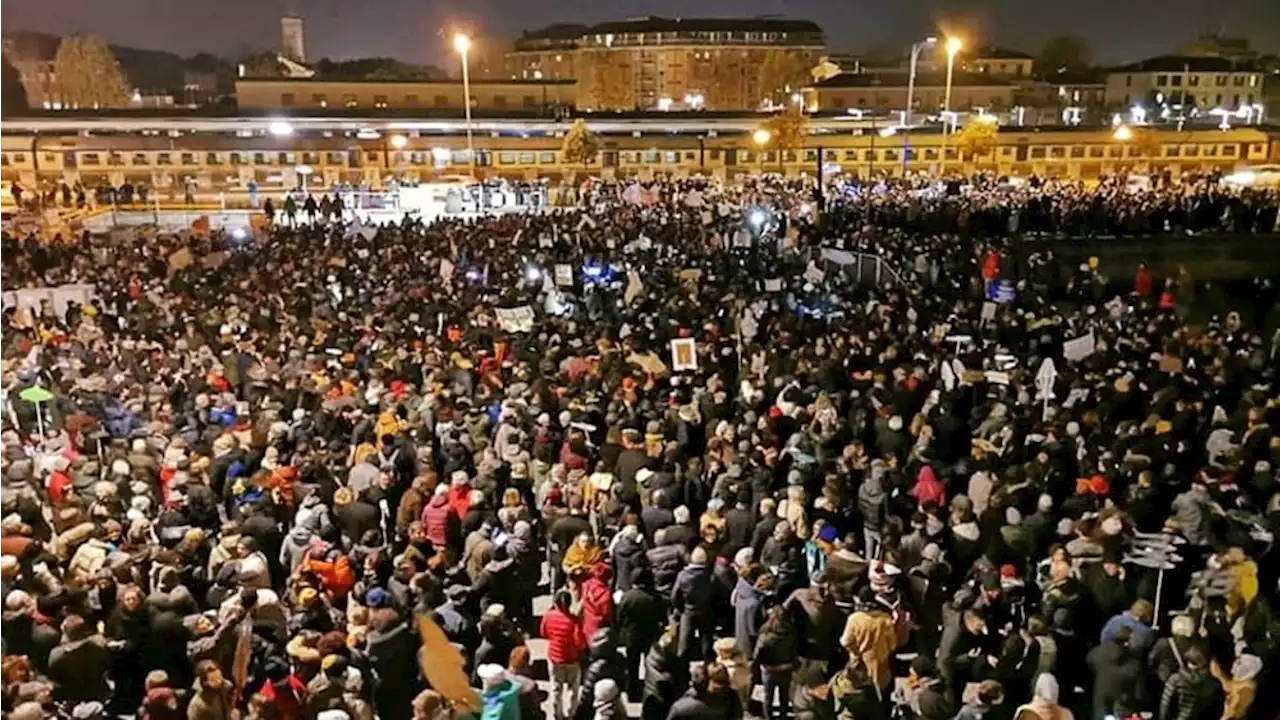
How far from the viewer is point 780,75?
10419 cm

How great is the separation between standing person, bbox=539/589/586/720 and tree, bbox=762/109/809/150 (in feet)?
152

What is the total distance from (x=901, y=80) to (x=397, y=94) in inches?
1487

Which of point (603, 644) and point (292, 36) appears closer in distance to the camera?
point (603, 644)

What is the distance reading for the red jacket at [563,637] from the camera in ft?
26.3

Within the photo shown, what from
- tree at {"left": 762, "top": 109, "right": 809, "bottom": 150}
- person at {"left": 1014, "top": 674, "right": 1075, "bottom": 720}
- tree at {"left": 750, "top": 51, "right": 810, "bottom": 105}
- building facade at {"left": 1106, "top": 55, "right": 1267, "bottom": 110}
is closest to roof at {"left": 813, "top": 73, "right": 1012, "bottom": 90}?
tree at {"left": 750, "top": 51, "right": 810, "bottom": 105}

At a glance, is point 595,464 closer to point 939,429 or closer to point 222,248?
point 939,429

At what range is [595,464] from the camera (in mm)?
11477

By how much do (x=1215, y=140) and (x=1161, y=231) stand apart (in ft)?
127

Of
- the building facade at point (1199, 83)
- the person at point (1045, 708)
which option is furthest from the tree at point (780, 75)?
the person at point (1045, 708)

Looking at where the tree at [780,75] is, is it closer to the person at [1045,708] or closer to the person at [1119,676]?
the person at [1119,676]

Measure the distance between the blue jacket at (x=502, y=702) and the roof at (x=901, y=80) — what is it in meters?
82.2

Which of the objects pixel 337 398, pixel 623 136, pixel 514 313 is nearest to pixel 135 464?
pixel 337 398

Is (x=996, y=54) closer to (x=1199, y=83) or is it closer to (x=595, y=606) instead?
(x=1199, y=83)

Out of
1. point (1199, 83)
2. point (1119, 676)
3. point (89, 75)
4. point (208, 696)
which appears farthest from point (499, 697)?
point (1199, 83)
